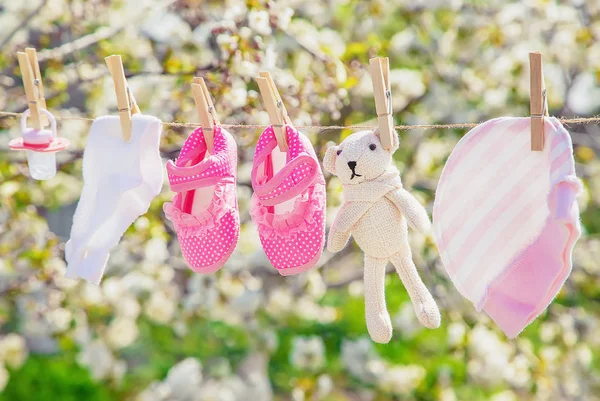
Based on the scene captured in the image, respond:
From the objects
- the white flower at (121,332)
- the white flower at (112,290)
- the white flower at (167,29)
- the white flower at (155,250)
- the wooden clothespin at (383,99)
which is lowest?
the white flower at (121,332)

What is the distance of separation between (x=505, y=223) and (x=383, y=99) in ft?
1.05

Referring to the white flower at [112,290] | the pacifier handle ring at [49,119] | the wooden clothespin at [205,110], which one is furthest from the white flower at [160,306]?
the wooden clothespin at [205,110]

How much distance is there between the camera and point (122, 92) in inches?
61.5

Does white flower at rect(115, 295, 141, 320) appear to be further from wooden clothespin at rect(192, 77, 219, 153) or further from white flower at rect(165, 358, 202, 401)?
wooden clothespin at rect(192, 77, 219, 153)

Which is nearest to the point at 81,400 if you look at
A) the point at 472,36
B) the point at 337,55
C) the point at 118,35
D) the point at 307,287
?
the point at 307,287

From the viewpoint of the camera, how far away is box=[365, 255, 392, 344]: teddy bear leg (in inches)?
57.6

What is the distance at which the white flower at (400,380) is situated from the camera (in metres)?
3.23

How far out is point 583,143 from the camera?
11.0 feet

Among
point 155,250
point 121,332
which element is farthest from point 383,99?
point 121,332

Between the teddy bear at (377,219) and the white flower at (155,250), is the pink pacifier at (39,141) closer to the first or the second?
the teddy bear at (377,219)

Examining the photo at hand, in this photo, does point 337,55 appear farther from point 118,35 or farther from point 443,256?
point 443,256

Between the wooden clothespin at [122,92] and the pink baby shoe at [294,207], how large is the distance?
0.29 metres

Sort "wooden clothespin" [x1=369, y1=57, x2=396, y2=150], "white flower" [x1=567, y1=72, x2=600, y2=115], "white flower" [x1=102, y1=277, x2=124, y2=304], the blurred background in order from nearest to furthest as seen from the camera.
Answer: "wooden clothespin" [x1=369, y1=57, x2=396, y2=150] < the blurred background < "white flower" [x1=102, y1=277, x2=124, y2=304] < "white flower" [x1=567, y1=72, x2=600, y2=115]

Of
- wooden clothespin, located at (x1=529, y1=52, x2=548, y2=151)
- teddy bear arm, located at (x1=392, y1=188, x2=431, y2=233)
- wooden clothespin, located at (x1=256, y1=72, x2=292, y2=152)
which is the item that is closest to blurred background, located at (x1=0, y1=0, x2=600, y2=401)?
wooden clothespin, located at (x1=256, y1=72, x2=292, y2=152)
